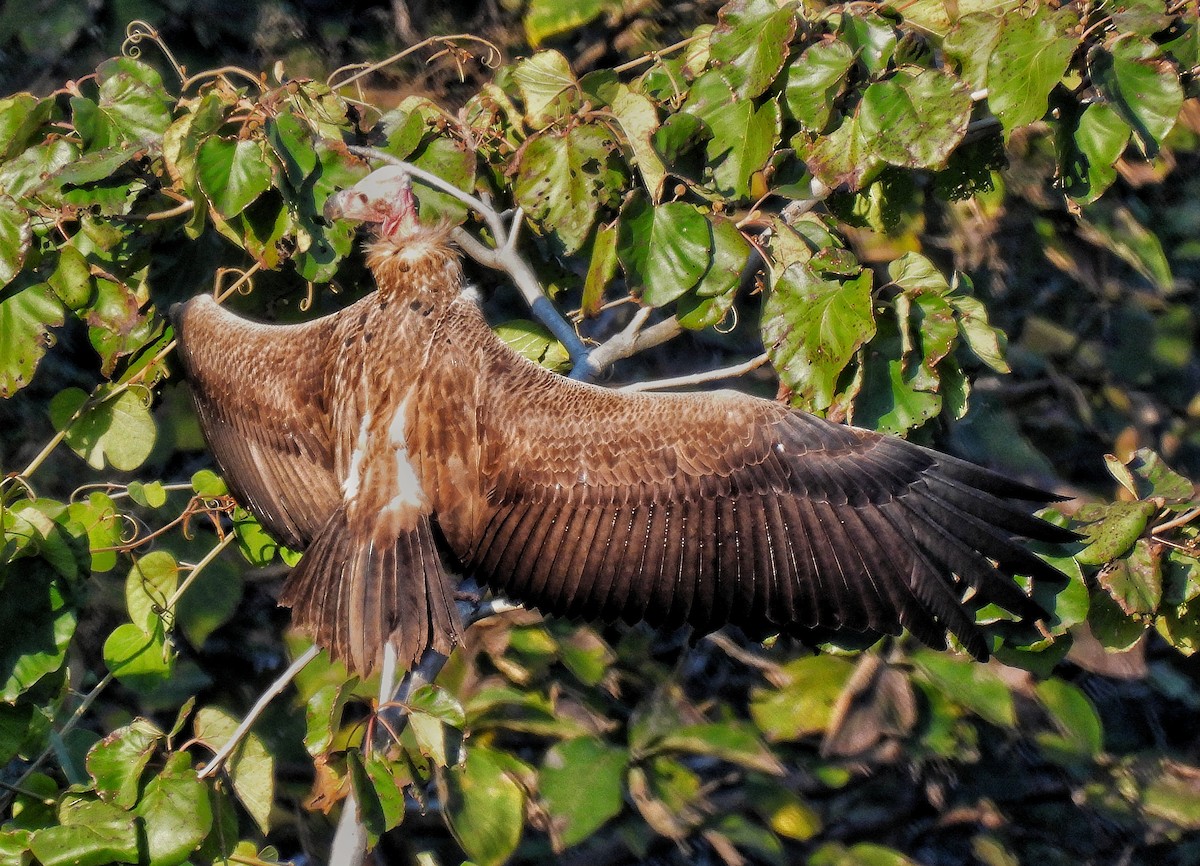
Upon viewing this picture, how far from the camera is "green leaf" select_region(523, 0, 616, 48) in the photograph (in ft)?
11.7

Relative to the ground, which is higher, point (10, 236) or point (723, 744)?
point (10, 236)

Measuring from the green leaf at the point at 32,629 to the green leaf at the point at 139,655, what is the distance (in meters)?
0.23

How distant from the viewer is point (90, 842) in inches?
89.9

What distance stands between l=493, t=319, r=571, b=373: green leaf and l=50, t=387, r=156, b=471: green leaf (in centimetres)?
79

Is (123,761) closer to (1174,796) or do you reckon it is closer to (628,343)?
(628,343)

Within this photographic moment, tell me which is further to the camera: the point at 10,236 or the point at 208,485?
the point at 208,485

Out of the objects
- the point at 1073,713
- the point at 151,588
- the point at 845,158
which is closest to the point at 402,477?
the point at 151,588

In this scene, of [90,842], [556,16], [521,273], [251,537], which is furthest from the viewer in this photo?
[556,16]

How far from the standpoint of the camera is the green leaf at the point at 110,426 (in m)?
2.88

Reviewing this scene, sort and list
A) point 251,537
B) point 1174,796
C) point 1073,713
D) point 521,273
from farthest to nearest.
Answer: point 1174,796 < point 1073,713 < point 251,537 < point 521,273

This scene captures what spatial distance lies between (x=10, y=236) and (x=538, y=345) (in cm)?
111

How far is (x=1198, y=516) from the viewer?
104 inches

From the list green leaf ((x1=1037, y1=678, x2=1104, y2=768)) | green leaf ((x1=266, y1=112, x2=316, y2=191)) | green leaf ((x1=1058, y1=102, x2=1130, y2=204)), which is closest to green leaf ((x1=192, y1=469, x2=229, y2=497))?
green leaf ((x1=266, y1=112, x2=316, y2=191))

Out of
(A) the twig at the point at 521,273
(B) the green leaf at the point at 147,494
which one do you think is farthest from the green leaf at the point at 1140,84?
(B) the green leaf at the point at 147,494
